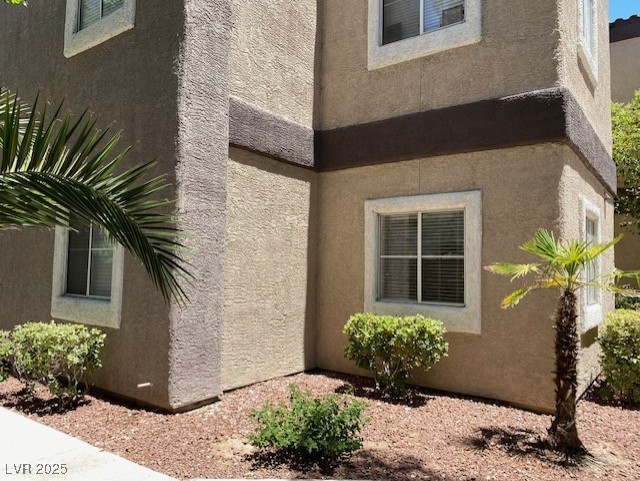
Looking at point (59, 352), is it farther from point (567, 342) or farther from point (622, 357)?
point (622, 357)

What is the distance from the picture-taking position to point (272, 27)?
24.2 ft

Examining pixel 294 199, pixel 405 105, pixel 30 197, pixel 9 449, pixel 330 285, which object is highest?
pixel 405 105

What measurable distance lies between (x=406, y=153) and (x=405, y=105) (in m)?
0.79

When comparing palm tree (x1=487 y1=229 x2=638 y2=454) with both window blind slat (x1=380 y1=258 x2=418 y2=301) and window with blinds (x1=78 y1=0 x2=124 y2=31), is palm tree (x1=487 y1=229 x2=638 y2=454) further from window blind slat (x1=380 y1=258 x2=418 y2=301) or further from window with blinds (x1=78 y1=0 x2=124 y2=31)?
window with blinds (x1=78 y1=0 x2=124 y2=31)

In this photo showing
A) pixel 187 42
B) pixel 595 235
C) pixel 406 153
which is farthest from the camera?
pixel 595 235

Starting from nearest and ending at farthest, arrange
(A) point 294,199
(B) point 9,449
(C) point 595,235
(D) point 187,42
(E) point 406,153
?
1. (B) point 9,449
2. (D) point 187,42
3. (E) point 406,153
4. (A) point 294,199
5. (C) point 595,235

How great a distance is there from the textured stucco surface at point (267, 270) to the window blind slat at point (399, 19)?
2.51 meters

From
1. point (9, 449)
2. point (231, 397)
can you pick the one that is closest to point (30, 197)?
point (9, 449)

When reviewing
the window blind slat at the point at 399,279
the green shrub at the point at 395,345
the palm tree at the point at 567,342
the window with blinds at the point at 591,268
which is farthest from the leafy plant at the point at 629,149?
the palm tree at the point at 567,342

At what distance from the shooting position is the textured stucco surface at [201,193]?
572 centimetres

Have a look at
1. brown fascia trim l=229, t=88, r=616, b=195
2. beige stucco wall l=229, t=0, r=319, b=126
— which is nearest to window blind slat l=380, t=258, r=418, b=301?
brown fascia trim l=229, t=88, r=616, b=195

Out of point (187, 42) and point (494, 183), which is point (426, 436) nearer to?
point (494, 183)

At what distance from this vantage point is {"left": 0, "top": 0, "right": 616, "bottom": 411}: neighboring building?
19.7ft

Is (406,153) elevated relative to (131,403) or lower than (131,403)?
elevated
